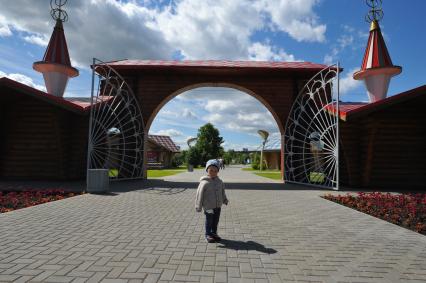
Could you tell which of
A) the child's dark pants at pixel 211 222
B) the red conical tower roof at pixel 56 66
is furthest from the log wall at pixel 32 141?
the child's dark pants at pixel 211 222

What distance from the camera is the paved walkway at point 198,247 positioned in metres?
3.49

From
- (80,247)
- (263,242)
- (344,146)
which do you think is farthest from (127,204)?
(344,146)

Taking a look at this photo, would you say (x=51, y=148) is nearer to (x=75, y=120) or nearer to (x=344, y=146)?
(x=75, y=120)

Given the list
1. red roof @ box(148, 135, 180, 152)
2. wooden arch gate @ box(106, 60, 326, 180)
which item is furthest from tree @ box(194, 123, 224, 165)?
wooden arch gate @ box(106, 60, 326, 180)

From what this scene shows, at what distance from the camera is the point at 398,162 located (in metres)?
14.0

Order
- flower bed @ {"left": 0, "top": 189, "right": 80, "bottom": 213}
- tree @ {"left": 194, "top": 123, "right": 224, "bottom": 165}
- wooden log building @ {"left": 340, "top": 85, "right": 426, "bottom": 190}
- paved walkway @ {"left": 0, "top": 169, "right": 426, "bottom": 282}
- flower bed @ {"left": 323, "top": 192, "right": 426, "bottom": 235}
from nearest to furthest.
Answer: paved walkway @ {"left": 0, "top": 169, "right": 426, "bottom": 282} < flower bed @ {"left": 323, "top": 192, "right": 426, "bottom": 235} < flower bed @ {"left": 0, "top": 189, "right": 80, "bottom": 213} < wooden log building @ {"left": 340, "top": 85, "right": 426, "bottom": 190} < tree @ {"left": 194, "top": 123, "right": 224, "bottom": 165}

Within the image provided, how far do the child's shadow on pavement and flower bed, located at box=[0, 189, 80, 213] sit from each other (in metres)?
5.71

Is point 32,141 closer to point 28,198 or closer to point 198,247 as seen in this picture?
point 28,198

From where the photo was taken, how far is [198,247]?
4562mm

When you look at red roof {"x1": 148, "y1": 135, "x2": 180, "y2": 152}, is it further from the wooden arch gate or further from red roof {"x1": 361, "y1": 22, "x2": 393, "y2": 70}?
red roof {"x1": 361, "y1": 22, "x2": 393, "y2": 70}

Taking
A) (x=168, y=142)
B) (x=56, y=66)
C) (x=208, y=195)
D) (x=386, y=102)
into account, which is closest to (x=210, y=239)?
(x=208, y=195)

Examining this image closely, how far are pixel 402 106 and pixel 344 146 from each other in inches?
121

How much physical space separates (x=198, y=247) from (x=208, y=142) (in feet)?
168

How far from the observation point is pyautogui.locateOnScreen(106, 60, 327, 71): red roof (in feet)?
55.6
